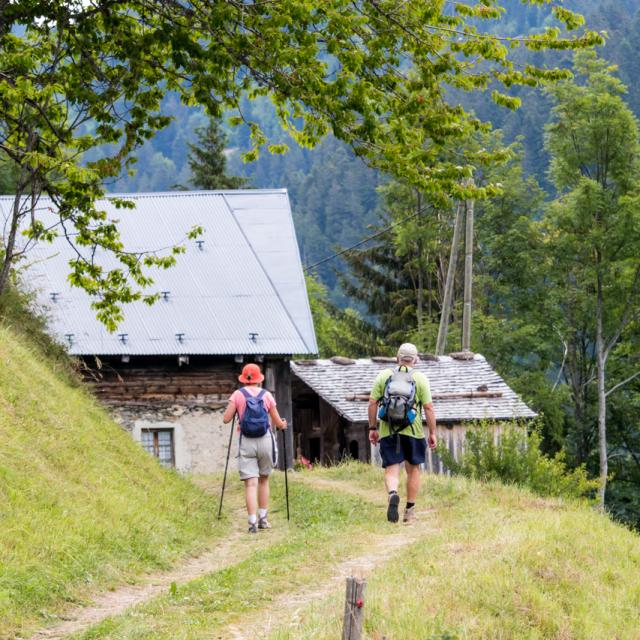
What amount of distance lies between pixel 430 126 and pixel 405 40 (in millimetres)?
804

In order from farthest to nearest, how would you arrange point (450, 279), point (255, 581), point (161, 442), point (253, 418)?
point (450, 279), point (161, 442), point (253, 418), point (255, 581)

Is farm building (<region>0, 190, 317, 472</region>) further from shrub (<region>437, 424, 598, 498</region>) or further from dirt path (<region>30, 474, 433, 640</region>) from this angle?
dirt path (<region>30, 474, 433, 640</region>)

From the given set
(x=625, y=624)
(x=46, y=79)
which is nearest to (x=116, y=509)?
(x=46, y=79)

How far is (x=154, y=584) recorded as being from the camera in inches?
353

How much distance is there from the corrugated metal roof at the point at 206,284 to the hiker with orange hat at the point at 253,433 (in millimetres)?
11079

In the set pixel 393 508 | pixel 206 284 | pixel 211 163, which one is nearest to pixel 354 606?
pixel 393 508

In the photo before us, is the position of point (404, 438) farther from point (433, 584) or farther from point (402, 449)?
point (433, 584)

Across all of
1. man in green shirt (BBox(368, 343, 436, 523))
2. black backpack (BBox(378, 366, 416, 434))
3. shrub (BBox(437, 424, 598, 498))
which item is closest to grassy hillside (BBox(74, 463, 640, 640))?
man in green shirt (BBox(368, 343, 436, 523))

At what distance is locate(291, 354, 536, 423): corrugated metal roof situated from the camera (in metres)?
24.8

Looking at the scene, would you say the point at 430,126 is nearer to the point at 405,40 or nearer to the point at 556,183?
the point at 405,40

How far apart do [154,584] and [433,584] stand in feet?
8.33

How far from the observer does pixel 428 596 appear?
293 inches

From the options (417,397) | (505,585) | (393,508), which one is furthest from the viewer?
(417,397)

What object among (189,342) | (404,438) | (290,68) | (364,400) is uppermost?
(290,68)
